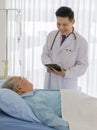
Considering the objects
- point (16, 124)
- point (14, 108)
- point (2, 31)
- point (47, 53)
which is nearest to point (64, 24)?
point (47, 53)

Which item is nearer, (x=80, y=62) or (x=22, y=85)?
(x=22, y=85)

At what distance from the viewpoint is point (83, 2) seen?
3703mm

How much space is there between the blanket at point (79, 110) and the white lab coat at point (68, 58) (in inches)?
19.0

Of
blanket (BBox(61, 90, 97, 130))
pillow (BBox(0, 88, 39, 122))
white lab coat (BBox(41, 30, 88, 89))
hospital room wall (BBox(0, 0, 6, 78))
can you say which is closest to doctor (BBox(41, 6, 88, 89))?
white lab coat (BBox(41, 30, 88, 89))

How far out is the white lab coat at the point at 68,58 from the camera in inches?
102

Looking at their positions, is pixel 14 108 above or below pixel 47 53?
below

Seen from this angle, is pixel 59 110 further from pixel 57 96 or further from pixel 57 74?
pixel 57 74

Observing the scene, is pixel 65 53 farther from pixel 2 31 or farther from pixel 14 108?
pixel 2 31

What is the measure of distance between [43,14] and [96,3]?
0.71 meters

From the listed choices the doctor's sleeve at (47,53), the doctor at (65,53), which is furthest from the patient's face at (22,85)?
the doctor's sleeve at (47,53)

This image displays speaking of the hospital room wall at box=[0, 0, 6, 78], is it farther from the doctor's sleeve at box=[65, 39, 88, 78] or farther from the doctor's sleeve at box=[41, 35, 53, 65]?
the doctor's sleeve at box=[65, 39, 88, 78]

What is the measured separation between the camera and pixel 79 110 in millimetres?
1999

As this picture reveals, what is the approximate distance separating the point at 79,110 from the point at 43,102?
0.26 meters

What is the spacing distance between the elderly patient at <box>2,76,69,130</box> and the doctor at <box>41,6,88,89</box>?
50cm
